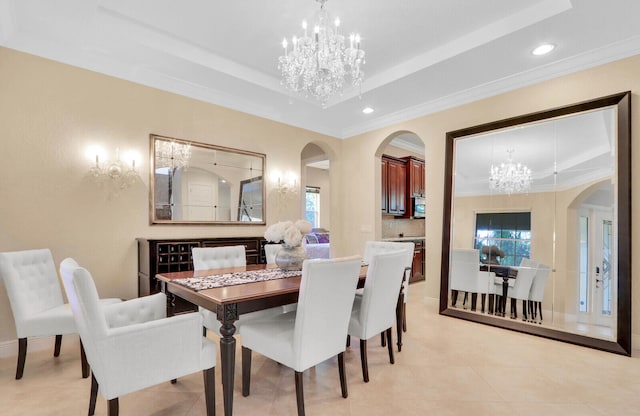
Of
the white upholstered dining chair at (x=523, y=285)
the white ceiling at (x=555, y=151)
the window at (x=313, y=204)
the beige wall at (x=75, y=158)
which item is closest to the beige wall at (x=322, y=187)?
the window at (x=313, y=204)

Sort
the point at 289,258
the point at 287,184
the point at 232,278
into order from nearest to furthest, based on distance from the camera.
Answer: the point at 232,278 → the point at 289,258 → the point at 287,184

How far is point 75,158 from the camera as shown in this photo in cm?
305

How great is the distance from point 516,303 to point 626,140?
1878 millimetres

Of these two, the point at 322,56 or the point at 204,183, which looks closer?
the point at 322,56

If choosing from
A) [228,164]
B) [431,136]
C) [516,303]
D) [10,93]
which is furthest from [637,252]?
[10,93]

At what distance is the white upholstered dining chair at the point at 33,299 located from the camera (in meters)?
2.33

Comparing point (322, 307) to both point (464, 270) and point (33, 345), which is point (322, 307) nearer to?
point (464, 270)

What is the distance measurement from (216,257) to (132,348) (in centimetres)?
155

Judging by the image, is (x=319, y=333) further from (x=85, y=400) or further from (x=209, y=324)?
(x=85, y=400)

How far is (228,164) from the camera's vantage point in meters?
4.14

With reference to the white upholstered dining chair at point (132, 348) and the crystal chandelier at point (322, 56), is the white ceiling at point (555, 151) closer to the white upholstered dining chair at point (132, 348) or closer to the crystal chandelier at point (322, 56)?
the crystal chandelier at point (322, 56)

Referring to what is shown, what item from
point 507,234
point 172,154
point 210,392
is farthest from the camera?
point 172,154

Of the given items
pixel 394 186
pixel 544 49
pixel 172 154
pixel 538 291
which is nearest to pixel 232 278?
pixel 172 154

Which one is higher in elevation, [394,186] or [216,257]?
[394,186]
